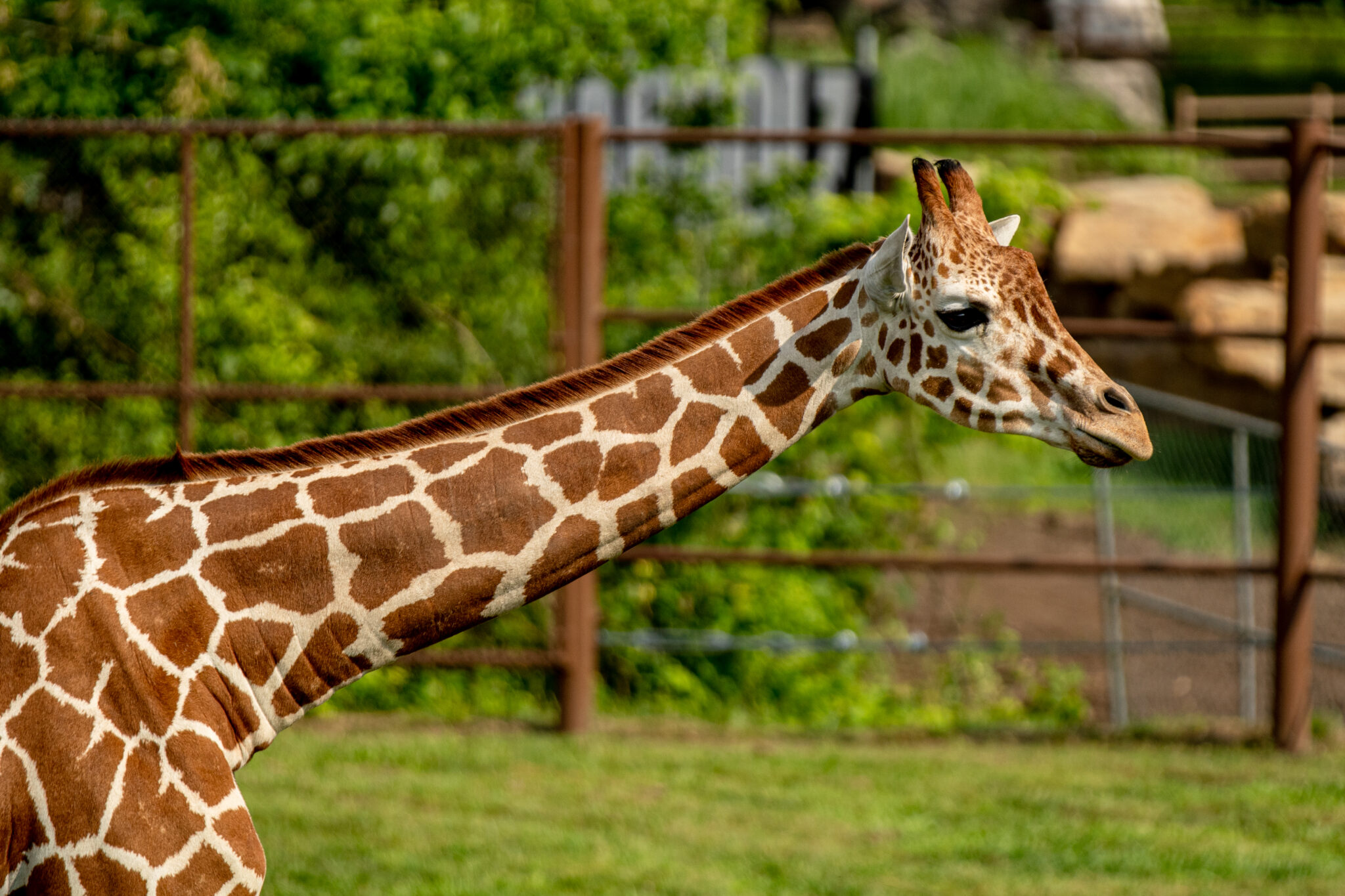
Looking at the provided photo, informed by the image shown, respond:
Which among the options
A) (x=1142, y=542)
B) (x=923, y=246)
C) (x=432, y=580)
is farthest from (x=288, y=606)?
(x=1142, y=542)

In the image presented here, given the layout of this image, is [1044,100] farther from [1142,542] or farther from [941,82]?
[1142,542]

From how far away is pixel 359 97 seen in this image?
7.28m

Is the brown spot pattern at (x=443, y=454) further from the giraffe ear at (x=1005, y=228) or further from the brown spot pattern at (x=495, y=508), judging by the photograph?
the giraffe ear at (x=1005, y=228)

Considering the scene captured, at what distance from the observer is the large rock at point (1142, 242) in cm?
1142

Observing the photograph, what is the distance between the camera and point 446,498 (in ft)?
8.71

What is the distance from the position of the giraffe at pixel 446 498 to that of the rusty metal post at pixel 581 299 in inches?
128

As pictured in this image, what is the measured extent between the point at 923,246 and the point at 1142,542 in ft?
22.1

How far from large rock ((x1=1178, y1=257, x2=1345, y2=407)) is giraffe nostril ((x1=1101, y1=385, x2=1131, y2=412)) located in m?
7.73

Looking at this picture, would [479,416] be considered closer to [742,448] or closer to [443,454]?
[443,454]

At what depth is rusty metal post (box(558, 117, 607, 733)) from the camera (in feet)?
19.7

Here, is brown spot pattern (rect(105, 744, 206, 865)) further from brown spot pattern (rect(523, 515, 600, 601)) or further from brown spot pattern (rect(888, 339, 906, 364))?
brown spot pattern (rect(888, 339, 906, 364))

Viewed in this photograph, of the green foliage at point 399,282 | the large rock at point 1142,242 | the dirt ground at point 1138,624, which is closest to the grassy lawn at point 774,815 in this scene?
the green foliage at point 399,282

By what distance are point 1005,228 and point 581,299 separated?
325 cm

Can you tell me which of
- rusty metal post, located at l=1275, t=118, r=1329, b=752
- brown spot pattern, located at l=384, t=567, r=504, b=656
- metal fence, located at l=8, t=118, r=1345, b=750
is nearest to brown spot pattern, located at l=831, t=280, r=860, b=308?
brown spot pattern, located at l=384, t=567, r=504, b=656
